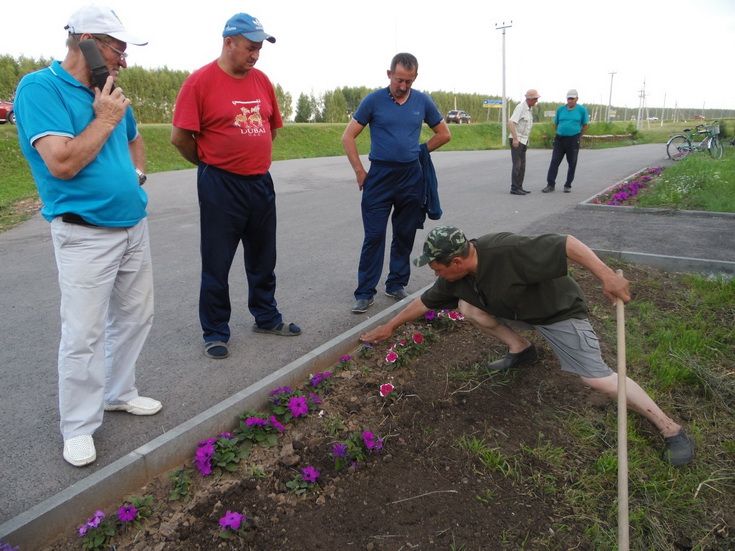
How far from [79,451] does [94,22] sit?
1937mm

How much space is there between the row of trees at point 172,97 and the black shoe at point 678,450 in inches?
1099

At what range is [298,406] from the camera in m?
3.14

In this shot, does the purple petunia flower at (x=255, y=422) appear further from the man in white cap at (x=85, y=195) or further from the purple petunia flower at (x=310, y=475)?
the man in white cap at (x=85, y=195)

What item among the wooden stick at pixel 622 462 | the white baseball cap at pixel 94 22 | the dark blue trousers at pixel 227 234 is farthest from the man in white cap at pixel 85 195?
the wooden stick at pixel 622 462

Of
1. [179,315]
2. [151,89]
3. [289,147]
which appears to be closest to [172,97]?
[151,89]

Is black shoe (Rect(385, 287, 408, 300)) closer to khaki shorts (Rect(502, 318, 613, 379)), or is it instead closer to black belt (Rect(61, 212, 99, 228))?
khaki shorts (Rect(502, 318, 613, 379))

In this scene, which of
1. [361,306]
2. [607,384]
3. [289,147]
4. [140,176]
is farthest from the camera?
[289,147]

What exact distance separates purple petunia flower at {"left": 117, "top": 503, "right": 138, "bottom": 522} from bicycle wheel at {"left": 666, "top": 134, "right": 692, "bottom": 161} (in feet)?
66.1

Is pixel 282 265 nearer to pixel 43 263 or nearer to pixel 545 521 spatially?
pixel 43 263

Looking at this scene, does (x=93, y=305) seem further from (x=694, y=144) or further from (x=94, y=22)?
(x=694, y=144)

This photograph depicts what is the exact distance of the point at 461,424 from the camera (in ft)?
10.2

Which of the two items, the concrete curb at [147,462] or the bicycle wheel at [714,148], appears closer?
the concrete curb at [147,462]

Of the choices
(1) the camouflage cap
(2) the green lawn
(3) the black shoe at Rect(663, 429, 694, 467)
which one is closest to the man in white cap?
(1) the camouflage cap

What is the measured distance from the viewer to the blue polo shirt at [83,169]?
7.77 ft
